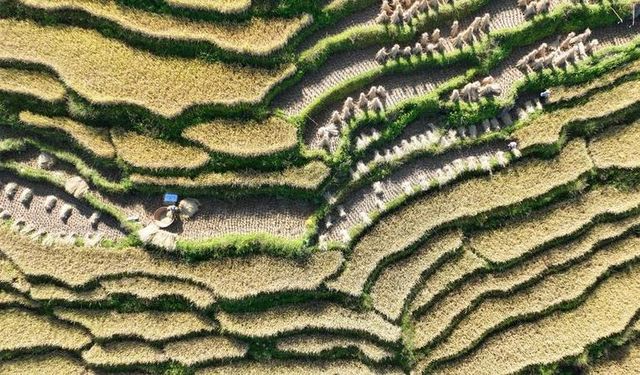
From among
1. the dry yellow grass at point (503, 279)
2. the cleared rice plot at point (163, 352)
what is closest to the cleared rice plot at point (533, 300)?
the dry yellow grass at point (503, 279)

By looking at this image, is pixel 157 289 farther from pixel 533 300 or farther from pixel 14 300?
pixel 533 300

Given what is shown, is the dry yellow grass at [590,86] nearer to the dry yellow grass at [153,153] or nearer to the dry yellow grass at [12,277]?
the dry yellow grass at [153,153]

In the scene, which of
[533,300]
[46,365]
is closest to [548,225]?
[533,300]

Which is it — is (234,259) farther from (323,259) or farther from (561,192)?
(561,192)

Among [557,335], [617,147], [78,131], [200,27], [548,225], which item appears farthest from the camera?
[617,147]

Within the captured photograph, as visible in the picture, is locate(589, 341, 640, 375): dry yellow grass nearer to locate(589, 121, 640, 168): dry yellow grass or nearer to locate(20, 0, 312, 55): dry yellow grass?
locate(589, 121, 640, 168): dry yellow grass

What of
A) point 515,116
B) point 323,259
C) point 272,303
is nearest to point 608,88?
point 515,116

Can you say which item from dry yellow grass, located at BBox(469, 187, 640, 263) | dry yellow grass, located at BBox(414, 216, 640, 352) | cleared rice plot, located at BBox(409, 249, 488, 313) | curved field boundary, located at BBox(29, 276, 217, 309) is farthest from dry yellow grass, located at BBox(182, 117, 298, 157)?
dry yellow grass, located at BBox(414, 216, 640, 352)
